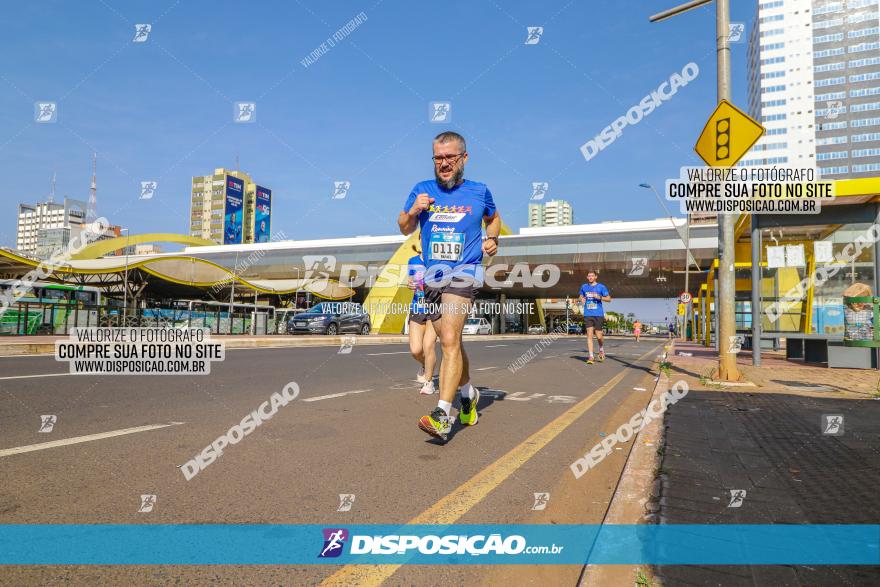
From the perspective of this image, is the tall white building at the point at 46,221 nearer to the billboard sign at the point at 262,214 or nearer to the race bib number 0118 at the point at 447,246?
the billboard sign at the point at 262,214

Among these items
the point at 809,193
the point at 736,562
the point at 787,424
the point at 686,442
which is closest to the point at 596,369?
the point at 809,193

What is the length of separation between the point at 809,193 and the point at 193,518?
1099 cm

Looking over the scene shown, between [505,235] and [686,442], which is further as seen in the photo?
[505,235]

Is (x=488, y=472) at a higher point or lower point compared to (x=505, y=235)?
lower

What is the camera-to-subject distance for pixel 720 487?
2785 mm

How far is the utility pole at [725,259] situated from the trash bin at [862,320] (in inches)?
129

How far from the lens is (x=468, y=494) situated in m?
2.88

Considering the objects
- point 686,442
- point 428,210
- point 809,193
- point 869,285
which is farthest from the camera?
point 869,285

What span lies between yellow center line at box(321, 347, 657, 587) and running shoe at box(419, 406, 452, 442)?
0.45 m

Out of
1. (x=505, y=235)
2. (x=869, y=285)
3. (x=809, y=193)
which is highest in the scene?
(x=505, y=235)

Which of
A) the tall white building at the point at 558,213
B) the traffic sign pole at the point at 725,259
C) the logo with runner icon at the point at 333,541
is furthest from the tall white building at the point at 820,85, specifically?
the logo with runner icon at the point at 333,541

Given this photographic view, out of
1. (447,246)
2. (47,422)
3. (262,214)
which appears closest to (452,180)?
(447,246)

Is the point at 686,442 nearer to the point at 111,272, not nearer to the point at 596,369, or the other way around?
the point at 596,369

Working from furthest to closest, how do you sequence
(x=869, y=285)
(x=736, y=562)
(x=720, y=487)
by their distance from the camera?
(x=869, y=285), (x=720, y=487), (x=736, y=562)
